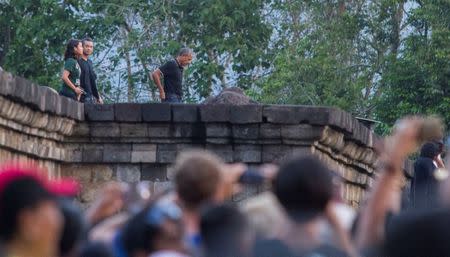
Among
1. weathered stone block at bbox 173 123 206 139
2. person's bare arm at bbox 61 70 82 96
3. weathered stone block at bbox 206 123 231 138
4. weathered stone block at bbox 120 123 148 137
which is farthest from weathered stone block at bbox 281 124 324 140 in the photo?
person's bare arm at bbox 61 70 82 96

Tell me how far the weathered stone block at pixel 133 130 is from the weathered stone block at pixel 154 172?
1.08ft

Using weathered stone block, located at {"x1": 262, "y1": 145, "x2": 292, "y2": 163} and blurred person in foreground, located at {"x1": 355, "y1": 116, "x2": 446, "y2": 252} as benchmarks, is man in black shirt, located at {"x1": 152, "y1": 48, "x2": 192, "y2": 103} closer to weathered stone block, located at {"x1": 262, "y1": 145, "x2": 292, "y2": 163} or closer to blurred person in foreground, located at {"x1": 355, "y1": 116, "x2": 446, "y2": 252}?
weathered stone block, located at {"x1": 262, "y1": 145, "x2": 292, "y2": 163}

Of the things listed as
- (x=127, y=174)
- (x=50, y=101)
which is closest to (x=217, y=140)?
(x=127, y=174)

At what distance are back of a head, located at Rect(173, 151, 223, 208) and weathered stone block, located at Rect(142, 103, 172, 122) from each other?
951 cm

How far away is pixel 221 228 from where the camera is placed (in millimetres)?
6863

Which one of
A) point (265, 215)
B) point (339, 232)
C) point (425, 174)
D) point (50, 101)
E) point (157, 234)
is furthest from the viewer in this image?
point (425, 174)

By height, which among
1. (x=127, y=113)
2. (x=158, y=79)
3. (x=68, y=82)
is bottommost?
(x=127, y=113)

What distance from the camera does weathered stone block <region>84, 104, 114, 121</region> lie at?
53.8 ft

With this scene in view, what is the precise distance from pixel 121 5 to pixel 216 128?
639 inches

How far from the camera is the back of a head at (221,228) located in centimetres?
679

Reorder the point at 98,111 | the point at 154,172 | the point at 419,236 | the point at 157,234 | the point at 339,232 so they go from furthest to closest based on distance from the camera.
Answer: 1. the point at 154,172
2. the point at 98,111
3. the point at 339,232
4. the point at 157,234
5. the point at 419,236

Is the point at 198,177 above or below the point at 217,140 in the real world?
below

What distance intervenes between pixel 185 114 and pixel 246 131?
584 millimetres

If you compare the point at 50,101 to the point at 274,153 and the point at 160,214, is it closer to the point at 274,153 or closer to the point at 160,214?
the point at 274,153
